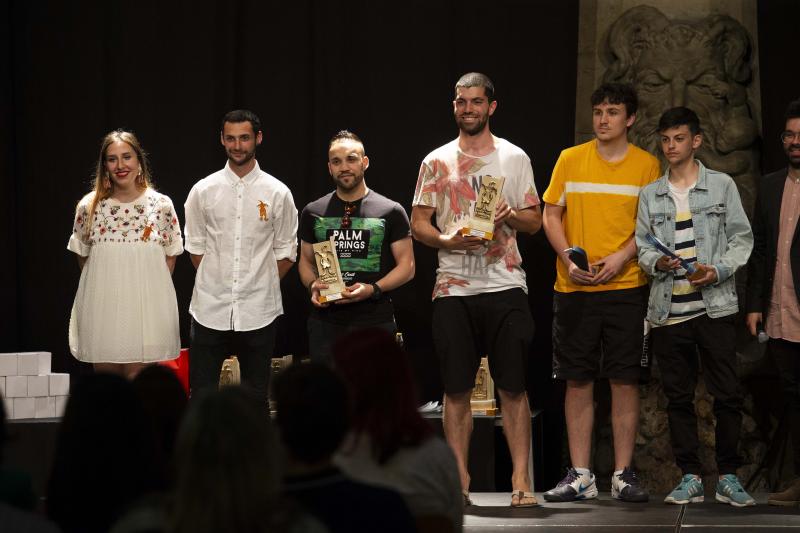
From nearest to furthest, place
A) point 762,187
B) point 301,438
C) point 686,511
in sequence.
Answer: point 301,438
point 686,511
point 762,187

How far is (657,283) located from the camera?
5.17 metres

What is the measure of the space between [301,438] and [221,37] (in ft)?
15.9

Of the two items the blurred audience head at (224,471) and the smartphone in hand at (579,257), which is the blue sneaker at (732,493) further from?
the blurred audience head at (224,471)

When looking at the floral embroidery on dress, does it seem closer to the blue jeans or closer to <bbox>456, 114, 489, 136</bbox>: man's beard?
the blue jeans

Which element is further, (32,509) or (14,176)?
(14,176)

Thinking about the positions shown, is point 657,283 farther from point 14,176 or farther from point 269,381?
point 14,176

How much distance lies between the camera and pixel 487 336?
5172 mm

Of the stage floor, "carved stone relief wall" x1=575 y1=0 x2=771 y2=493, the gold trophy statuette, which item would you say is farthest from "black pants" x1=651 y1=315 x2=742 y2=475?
the gold trophy statuette

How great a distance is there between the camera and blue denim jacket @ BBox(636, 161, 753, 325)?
507 centimetres

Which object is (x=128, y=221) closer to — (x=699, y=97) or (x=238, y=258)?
(x=238, y=258)

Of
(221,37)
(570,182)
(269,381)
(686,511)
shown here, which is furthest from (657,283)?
(221,37)

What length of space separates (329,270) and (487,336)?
→ 770mm

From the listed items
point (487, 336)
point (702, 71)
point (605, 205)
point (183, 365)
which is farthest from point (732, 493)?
point (183, 365)

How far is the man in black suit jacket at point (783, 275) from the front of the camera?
506 centimetres
